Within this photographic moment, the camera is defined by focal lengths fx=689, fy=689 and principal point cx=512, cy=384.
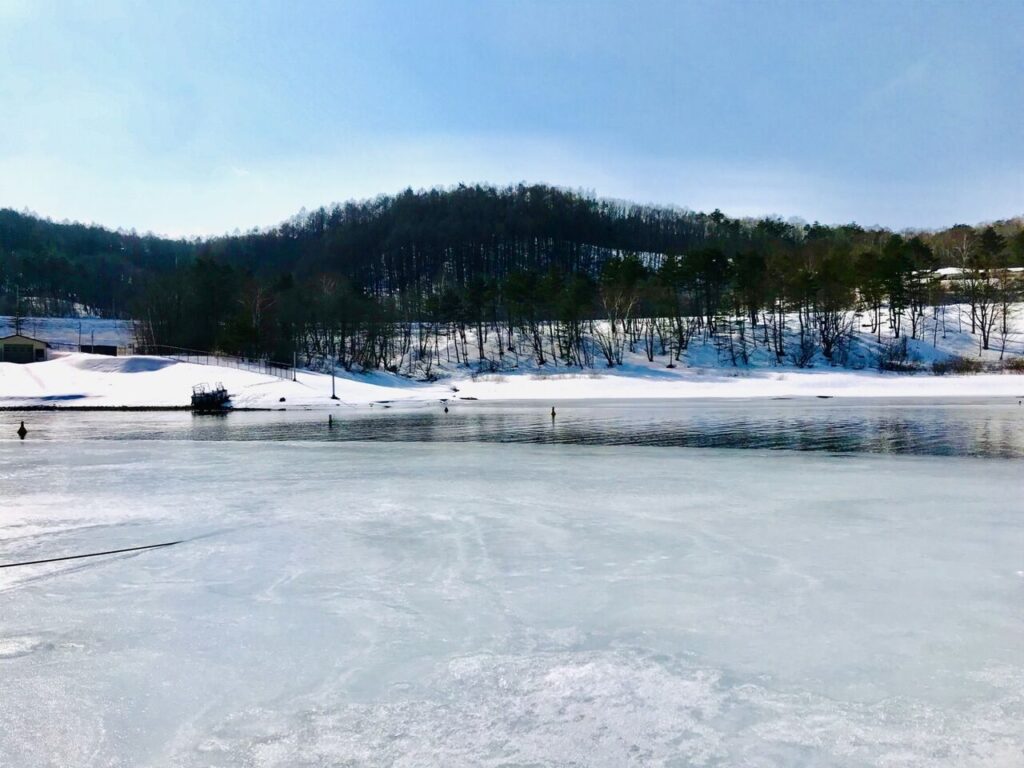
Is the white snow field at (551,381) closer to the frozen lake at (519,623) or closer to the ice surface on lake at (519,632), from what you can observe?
the frozen lake at (519,623)

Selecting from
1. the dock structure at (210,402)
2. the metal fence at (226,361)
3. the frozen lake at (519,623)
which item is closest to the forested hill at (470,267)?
the metal fence at (226,361)

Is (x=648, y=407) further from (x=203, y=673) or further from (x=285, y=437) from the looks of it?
(x=203, y=673)

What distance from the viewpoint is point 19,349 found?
192 feet

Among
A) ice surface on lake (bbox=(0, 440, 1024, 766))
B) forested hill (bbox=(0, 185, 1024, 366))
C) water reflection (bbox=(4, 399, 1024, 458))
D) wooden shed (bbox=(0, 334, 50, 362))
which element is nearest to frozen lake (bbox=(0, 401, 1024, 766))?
ice surface on lake (bbox=(0, 440, 1024, 766))

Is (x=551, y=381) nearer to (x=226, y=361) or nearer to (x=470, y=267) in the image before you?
(x=226, y=361)

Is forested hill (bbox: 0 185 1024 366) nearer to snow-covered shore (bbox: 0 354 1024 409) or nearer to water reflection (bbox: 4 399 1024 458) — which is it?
snow-covered shore (bbox: 0 354 1024 409)

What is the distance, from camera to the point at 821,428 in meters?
22.6

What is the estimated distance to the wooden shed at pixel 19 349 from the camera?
58.0m

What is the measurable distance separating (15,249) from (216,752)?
15885 centimetres

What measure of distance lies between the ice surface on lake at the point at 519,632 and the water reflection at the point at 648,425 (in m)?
8.89

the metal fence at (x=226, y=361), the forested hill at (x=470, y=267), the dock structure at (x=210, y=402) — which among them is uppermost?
the forested hill at (x=470, y=267)

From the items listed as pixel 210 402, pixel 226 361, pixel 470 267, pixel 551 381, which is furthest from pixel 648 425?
pixel 470 267

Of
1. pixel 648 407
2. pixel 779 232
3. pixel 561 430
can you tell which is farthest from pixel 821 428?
pixel 779 232

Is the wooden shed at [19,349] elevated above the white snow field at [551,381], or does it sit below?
above
